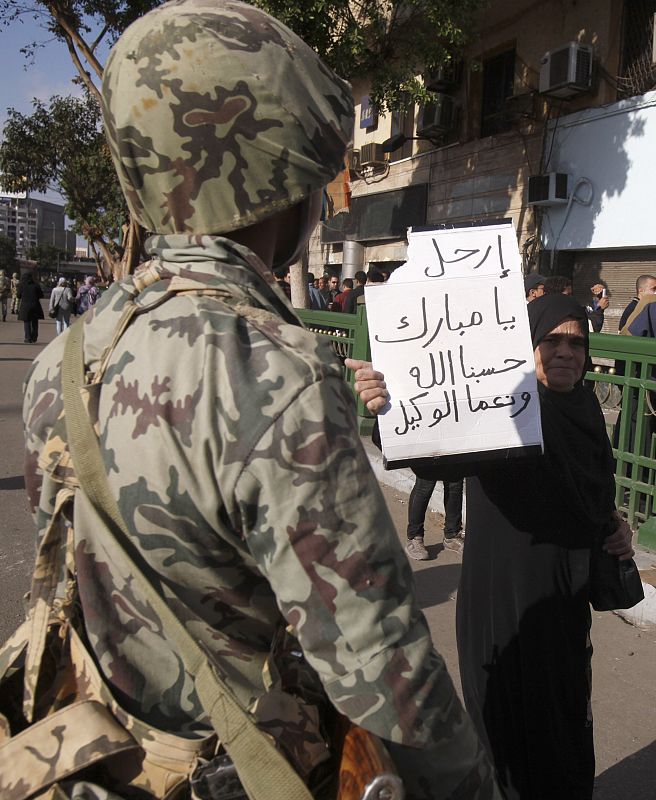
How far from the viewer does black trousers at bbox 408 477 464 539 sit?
4770mm

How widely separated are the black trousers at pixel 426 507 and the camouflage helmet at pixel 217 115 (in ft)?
12.6

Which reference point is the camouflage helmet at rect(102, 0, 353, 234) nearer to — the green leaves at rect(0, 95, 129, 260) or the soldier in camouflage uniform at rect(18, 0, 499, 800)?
the soldier in camouflage uniform at rect(18, 0, 499, 800)

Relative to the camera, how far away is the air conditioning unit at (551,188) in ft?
43.0

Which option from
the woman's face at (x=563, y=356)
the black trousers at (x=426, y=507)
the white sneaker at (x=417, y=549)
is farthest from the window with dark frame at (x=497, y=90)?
the woman's face at (x=563, y=356)

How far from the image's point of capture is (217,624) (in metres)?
0.96

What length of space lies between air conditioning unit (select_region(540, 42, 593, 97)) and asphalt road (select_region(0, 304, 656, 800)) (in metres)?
9.49

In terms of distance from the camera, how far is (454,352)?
195cm

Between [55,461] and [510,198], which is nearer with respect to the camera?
[55,461]

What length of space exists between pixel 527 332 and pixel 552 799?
1389 mm

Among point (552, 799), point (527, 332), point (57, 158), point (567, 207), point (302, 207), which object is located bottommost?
point (552, 799)

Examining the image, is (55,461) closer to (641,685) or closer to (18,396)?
(641,685)

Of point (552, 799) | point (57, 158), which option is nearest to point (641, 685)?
point (552, 799)

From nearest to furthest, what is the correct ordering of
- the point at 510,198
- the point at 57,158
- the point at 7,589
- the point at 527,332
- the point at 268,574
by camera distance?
1. the point at 268,574
2. the point at 527,332
3. the point at 7,589
4. the point at 510,198
5. the point at 57,158

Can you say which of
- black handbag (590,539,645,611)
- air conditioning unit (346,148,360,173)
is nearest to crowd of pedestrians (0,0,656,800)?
black handbag (590,539,645,611)
